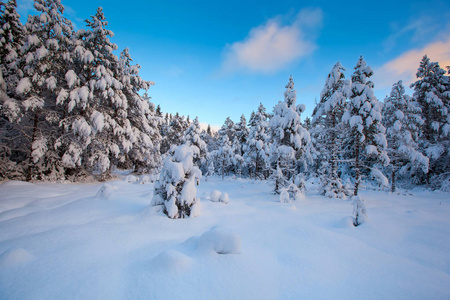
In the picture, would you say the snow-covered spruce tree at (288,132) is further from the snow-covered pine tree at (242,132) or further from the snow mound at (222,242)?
the snow-covered pine tree at (242,132)

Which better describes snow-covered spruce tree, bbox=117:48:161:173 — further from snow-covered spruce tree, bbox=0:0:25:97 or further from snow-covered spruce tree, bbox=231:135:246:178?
snow-covered spruce tree, bbox=231:135:246:178

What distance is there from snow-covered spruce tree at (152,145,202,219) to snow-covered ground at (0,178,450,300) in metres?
0.38

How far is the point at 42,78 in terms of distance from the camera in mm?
11164

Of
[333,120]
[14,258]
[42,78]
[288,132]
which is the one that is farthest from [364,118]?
[42,78]

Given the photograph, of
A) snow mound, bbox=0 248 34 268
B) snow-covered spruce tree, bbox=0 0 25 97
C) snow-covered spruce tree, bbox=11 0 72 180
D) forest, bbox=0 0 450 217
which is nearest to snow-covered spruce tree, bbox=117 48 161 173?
forest, bbox=0 0 450 217

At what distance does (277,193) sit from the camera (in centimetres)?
1339

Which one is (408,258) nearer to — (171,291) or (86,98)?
(171,291)

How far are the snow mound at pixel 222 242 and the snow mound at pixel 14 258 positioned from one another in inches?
113

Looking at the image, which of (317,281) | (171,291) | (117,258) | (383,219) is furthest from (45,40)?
(383,219)

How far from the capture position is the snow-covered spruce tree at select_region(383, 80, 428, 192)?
16.4 metres

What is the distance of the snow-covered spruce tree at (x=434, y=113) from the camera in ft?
55.0

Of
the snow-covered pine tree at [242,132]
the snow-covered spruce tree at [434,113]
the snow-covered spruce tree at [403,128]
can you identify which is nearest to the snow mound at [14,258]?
the snow-covered spruce tree at [403,128]

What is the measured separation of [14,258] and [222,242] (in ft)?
11.1

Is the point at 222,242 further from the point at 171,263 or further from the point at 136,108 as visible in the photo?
the point at 136,108
